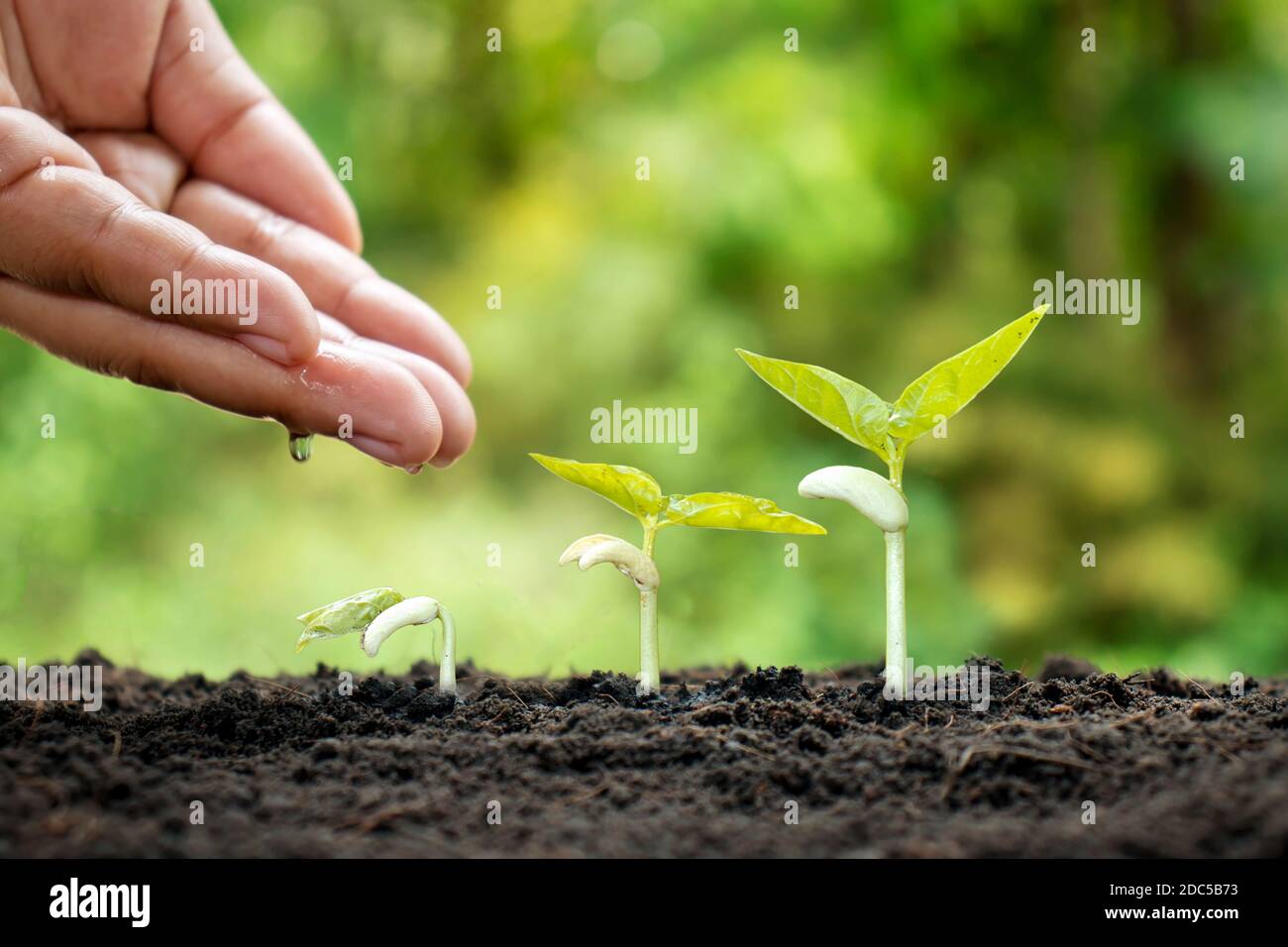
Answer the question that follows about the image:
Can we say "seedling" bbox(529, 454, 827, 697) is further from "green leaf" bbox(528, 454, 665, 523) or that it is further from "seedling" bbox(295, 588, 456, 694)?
"seedling" bbox(295, 588, 456, 694)

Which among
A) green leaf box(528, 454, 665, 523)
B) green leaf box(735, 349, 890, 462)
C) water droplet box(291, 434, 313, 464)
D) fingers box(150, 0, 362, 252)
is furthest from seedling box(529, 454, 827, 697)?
fingers box(150, 0, 362, 252)

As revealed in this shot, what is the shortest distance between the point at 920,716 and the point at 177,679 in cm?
93

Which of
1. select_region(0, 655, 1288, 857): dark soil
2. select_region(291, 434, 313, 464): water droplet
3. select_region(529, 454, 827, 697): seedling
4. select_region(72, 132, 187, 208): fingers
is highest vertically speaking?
select_region(72, 132, 187, 208): fingers

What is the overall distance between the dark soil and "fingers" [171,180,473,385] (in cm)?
45

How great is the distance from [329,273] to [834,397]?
0.71 m

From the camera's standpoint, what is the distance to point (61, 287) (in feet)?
3.63

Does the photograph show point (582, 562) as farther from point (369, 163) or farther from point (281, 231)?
point (369, 163)

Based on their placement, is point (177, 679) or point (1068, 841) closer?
point (1068, 841)

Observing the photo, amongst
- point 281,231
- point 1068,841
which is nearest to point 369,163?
point 281,231

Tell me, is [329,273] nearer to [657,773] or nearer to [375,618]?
[375,618]

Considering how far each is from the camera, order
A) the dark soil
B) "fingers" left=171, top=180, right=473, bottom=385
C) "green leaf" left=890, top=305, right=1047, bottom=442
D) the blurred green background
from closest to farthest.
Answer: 1. the dark soil
2. "green leaf" left=890, top=305, right=1047, bottom=442
3. "fingers" left=171, top=180, right=473, bottom=385
4. the blurred green background

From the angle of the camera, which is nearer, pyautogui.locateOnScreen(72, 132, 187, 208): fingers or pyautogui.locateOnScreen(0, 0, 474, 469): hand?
pyautogui.locateOnScreen(0, 0, 474, 469): hand

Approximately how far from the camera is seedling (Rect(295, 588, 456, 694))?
105 centimetres

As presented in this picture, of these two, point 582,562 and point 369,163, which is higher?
point 369,163
